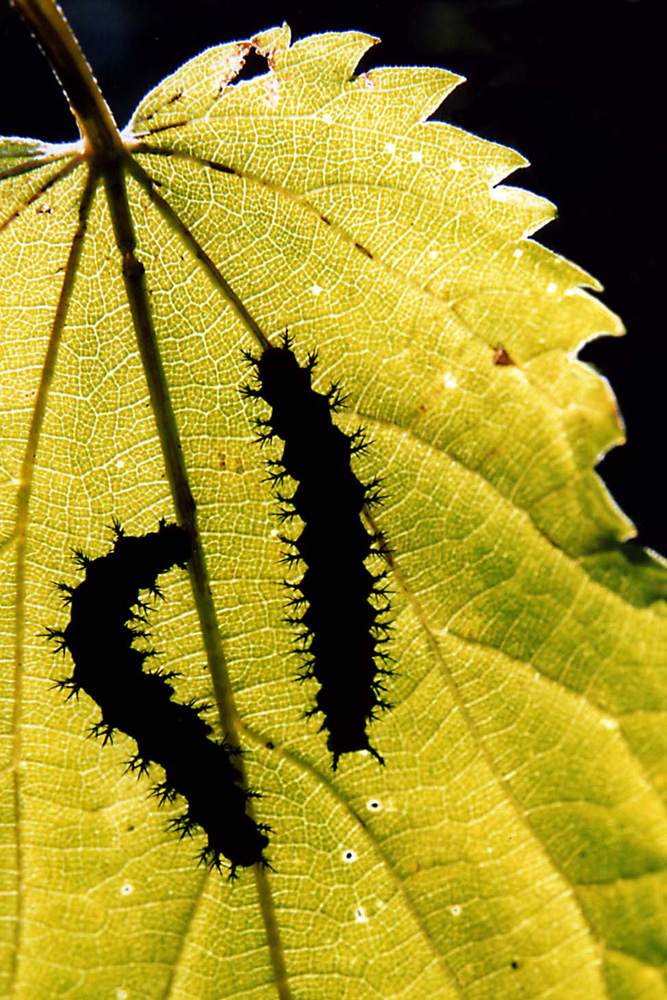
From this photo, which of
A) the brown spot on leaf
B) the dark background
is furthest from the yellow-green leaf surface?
the dark background

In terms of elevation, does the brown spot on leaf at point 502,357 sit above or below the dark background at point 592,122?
below

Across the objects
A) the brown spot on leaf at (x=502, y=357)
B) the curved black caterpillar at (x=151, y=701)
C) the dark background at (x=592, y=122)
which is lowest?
the curved black caterpillar at (x=151, y=701)

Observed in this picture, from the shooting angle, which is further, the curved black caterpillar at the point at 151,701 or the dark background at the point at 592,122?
the dark background at the point at 592,122

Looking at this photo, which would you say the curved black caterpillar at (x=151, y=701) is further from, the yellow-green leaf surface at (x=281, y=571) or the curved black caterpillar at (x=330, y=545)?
the curved black caterpillar at (x=330, y=545)

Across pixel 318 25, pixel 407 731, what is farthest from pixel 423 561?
pixel 318 25

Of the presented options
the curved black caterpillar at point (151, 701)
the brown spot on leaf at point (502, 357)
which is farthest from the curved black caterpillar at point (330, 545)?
the brown spot on leaf at point (502, 357)

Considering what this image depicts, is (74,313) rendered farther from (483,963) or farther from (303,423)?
(483,963)
